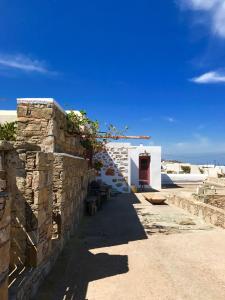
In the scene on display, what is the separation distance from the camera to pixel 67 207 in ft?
23.6

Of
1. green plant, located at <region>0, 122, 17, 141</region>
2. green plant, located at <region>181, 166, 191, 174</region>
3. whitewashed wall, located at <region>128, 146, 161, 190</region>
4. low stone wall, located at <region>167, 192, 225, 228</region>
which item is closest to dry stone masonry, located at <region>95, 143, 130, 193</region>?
whitewashed wall, located at <region>128, 146, 161, 190</region>

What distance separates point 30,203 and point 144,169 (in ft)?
60.6

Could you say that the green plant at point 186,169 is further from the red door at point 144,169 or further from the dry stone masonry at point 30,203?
the dry stone masonry at point 30,203

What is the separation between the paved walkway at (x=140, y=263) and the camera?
4.75 metres

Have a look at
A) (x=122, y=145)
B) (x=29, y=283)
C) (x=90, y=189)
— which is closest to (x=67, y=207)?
(x=29, y=283)

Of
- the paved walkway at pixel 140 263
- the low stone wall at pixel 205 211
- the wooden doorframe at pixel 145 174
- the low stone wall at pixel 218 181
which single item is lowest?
the paved walkway at pixel 140 263

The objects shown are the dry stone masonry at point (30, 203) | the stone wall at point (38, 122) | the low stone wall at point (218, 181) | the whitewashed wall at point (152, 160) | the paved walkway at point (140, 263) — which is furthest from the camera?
the low stone wall at point (218, 181)

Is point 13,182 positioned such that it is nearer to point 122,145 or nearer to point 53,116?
point 53,116

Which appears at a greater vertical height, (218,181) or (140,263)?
(218,181)

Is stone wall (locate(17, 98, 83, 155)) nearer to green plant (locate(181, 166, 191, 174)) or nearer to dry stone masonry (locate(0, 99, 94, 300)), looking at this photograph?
dry stone masonry (locate(0, 99, 94, 300))

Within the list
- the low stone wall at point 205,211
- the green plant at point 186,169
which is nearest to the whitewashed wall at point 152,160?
the low stone wall at point 205,211

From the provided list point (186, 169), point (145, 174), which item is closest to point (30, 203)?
point (145, 174)

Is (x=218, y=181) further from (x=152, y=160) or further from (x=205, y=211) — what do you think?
(x=205, y=211)

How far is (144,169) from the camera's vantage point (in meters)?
22.9
